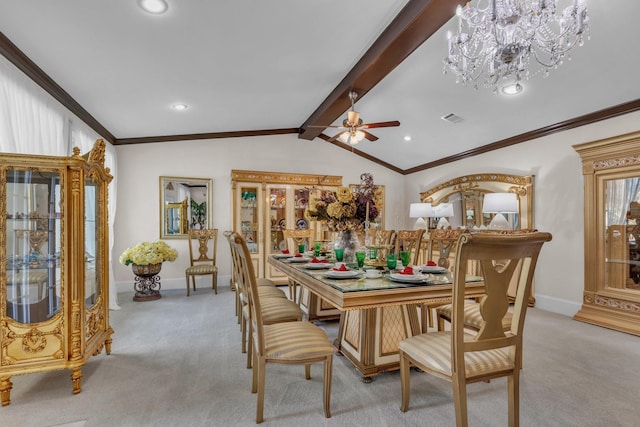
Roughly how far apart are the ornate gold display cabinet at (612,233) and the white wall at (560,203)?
165mm

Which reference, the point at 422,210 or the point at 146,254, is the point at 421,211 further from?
the point at 146,254

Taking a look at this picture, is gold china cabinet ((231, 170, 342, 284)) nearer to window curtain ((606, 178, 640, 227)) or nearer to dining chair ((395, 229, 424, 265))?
dining chair ((395, 229, 424, 265))

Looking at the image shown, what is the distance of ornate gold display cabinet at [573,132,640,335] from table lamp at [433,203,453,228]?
1.92 meters

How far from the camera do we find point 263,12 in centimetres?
224

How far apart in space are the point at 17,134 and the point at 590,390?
4.52 meters

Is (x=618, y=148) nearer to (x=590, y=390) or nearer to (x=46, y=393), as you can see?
(x=590, y=390)

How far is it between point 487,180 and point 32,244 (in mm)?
5240

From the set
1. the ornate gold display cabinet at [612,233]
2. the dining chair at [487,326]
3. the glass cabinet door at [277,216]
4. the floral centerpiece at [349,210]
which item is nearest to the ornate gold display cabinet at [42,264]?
the floral centerpiece at [349,210]

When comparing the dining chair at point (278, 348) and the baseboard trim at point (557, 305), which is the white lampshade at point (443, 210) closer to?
the baseboard trim at point (557, 305)

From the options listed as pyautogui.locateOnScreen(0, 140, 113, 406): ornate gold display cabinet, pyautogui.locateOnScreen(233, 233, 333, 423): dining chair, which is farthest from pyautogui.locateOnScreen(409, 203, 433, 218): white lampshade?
pyautogui.locateOnScreen(0, 140, 113, 406): ornate gold display cabinet

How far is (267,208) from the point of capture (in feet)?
18.0

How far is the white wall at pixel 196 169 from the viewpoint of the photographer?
499 centimetres

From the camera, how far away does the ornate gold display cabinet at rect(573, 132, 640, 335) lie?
3189 millimetres

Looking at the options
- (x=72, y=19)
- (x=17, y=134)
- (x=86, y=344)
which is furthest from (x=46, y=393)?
(x=72, y=19)
